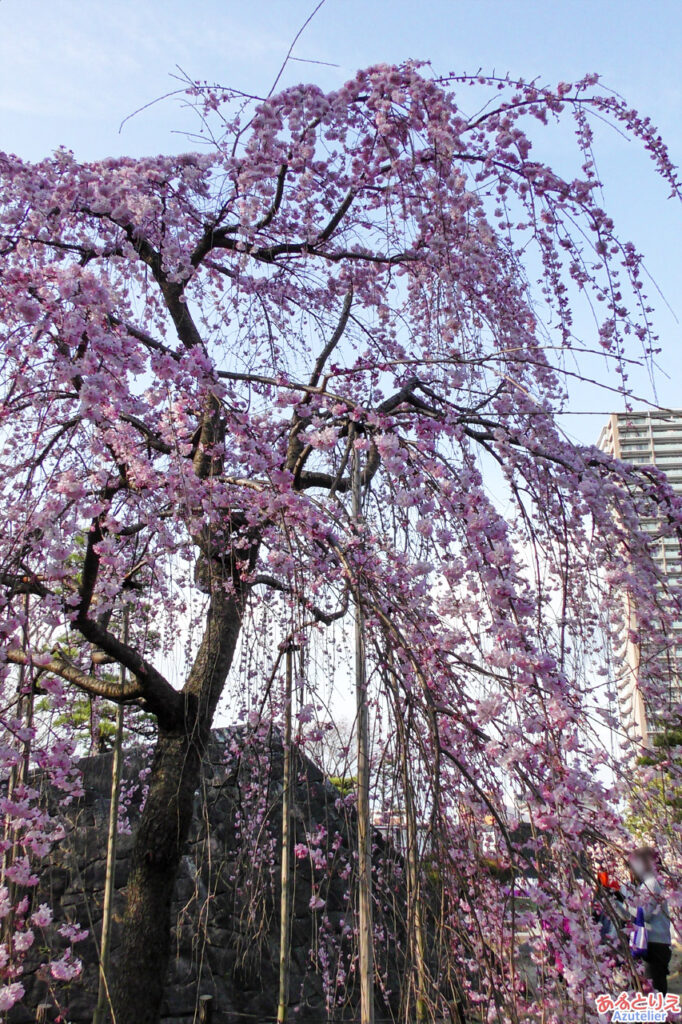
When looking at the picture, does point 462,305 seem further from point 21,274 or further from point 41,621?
point 41,621

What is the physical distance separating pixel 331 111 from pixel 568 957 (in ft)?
10.5

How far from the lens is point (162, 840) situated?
10.5 ft

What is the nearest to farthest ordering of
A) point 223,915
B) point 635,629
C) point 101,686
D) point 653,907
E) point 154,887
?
point 653,907
point 635,629
point 154,887
point 101,686
point 223,915

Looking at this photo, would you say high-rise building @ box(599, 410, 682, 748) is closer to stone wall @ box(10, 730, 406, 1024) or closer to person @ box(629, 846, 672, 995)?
person @ box(629, 846, 672, 995)

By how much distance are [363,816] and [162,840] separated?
1.07m

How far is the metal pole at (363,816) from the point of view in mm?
2223

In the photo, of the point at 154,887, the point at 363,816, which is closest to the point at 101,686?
the point at 154,887

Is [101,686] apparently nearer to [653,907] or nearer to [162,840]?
[162,840]

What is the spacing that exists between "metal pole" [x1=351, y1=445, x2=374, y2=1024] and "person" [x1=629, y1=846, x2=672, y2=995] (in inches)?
29.2

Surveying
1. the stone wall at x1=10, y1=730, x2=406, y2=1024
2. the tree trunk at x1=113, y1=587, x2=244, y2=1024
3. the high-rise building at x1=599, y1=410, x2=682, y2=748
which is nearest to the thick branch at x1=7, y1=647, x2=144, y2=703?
the tree trunk at x1=113, y1=587, x2=244, y2=1024

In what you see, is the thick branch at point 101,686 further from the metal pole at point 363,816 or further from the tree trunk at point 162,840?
the metal pole at point 363,816

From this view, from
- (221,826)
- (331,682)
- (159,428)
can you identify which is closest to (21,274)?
(159,428)

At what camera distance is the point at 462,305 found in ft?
10.1

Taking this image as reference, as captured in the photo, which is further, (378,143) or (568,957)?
(378,143)
